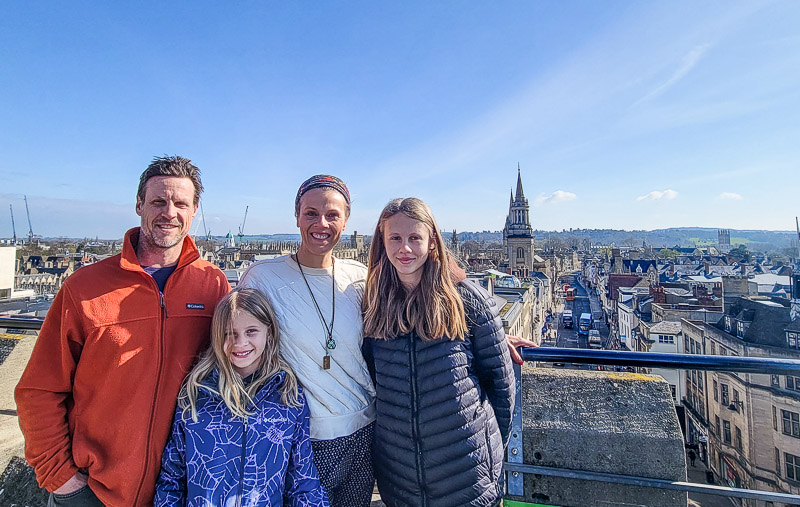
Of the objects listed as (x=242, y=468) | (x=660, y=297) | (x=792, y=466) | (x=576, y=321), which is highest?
(x=242, y=468)

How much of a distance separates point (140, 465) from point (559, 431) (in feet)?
8.33

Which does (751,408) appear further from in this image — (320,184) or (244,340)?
(244,340)

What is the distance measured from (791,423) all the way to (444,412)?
19990mm

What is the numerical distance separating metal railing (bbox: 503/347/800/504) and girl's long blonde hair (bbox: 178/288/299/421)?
1.54 meters

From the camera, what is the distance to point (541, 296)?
2168 inches

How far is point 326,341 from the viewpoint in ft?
7.80

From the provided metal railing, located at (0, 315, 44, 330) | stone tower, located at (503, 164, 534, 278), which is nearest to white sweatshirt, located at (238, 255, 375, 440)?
metal railing, located at (0, 315, 44, 330)

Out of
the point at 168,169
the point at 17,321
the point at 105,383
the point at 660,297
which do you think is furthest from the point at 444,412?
the point at 660,297

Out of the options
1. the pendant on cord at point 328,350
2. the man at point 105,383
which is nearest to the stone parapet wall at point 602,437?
the pendant on cord at point 328,350

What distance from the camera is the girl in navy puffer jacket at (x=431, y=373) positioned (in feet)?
7.27

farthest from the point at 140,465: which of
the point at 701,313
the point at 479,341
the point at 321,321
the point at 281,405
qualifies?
the point at 701,313

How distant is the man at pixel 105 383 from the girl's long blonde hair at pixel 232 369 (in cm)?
15

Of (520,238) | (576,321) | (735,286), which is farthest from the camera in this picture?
(520,238)

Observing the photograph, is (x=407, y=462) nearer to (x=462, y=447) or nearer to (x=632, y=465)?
(x=462, y=447)
